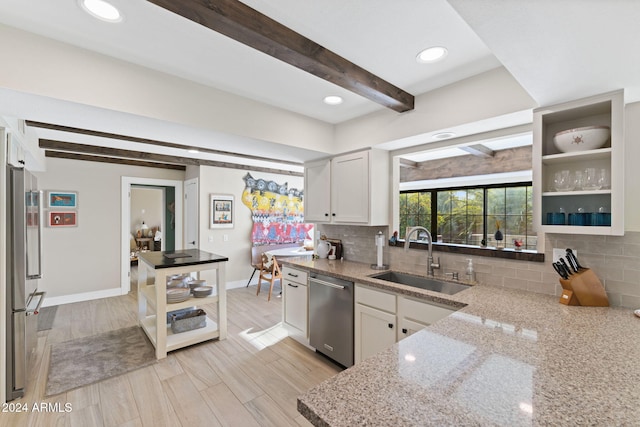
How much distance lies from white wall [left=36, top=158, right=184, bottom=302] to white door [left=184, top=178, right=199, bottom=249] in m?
0.98

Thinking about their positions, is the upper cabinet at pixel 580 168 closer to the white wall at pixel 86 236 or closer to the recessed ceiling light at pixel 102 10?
the recessed ceiling light at pixel 102 10

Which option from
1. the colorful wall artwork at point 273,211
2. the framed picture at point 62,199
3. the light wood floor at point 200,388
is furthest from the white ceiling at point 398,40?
the colorful wall artwork at point 273,211

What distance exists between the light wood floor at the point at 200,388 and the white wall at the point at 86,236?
1296 millimetres

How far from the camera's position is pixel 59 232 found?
4.40 meters

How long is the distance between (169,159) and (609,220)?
5218mm

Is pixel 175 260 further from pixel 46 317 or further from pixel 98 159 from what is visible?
pixel 98 159

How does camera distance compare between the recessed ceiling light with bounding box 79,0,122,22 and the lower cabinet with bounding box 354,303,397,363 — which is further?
the lower cabinet with bounding box 354,303,397,363

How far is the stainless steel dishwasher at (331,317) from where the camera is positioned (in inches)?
97.3

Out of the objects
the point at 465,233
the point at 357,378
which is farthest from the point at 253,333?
the point at 465,233

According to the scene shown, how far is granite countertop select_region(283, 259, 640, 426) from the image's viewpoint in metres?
0.76

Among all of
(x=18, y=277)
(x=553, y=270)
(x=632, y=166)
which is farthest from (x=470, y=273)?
(x=18, y=277)

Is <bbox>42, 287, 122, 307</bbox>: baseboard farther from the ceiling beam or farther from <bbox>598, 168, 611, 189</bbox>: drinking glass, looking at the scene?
<bbox>598, 168, 611, 189</bbox>: drinking glass

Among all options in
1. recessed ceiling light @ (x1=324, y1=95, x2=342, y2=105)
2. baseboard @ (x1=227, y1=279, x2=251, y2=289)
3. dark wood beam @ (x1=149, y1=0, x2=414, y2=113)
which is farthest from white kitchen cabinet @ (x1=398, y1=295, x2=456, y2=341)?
baseboard @ (x1=227, y1=279, x2=251, y2=289)

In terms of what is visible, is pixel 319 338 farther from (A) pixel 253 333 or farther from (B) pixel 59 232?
(B) pixel 59 232
